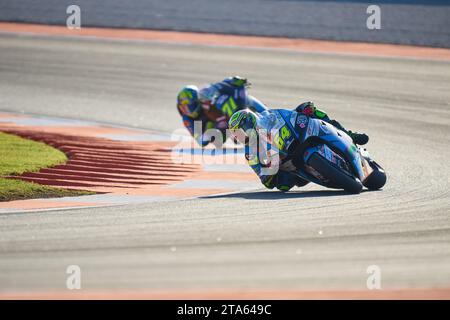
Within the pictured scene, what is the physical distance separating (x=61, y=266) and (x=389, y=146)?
9587 millimetres

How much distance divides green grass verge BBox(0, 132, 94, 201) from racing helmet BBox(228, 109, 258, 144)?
2.14m

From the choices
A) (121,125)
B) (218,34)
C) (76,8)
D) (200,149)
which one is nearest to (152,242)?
(200,149)

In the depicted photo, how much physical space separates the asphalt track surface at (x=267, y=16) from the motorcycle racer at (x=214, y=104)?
1150 centimetres

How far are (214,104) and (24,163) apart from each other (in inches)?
154

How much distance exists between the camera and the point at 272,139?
12961mm

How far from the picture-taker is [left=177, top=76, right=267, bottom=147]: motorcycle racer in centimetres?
1778
